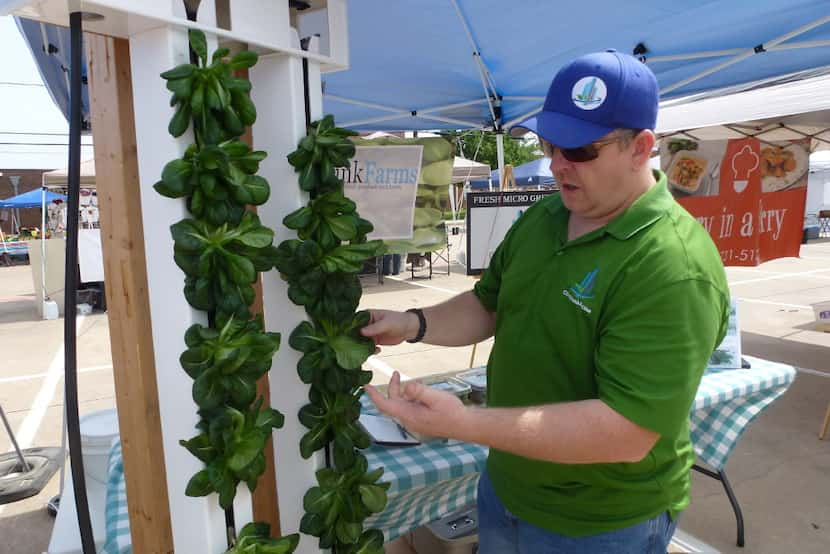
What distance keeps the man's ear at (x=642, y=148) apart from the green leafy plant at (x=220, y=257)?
2.42 feet

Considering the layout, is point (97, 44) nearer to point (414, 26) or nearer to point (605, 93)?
point (605, 93)

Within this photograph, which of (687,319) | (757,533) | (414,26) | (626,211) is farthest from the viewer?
(414,26)

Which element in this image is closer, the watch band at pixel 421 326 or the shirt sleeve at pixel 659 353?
the shirt sleeve at pixel 659 353

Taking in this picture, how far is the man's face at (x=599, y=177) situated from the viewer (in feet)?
3.93

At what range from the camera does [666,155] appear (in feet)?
15.5

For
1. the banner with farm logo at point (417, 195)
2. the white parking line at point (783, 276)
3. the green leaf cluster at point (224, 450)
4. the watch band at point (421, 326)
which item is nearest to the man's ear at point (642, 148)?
the watch band at point (421, 326)

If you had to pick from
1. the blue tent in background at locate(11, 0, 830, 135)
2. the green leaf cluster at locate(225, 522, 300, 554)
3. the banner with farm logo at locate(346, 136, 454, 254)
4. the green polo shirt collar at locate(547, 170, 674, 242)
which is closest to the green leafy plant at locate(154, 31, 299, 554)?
the green leaf cluster at locate(225, 522, 300, 554)

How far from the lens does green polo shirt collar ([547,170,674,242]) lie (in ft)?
3.94

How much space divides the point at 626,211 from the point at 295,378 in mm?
776

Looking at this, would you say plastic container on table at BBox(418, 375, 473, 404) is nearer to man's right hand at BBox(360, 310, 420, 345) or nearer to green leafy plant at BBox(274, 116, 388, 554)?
man's right hand at BBox(360, 310, 420, 345)

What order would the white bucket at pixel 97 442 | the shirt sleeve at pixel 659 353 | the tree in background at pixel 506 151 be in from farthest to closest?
the tree in background at pixel 506 151 < the white bucket at pixel 97 442 < the shirt sleeve at pixel 659 353

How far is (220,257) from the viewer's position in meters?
1.01

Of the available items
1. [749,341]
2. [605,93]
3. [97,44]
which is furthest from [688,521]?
[749,341]

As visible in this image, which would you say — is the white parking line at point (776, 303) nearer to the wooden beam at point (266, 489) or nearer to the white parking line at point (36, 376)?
the white parking line at point (36, 376)
